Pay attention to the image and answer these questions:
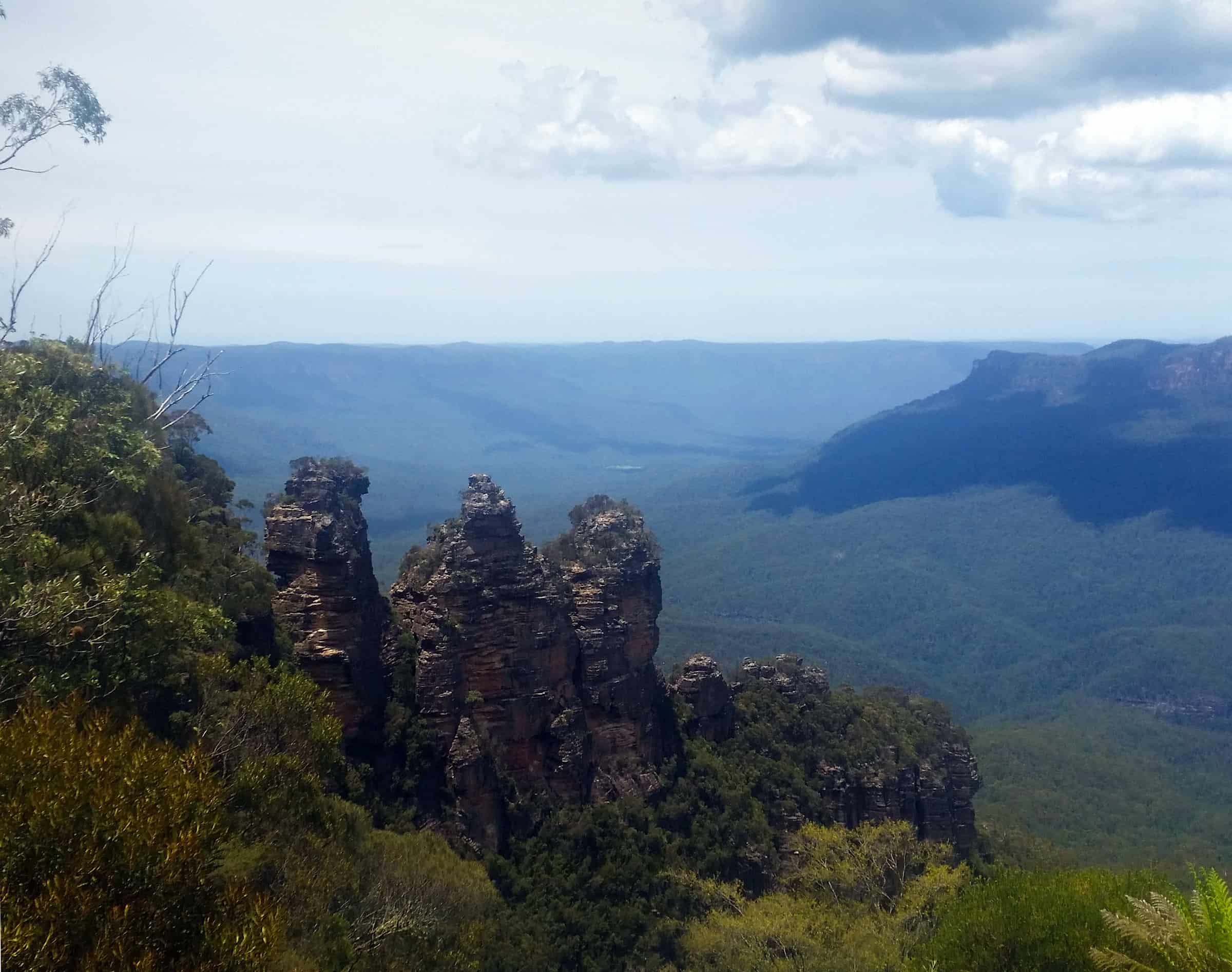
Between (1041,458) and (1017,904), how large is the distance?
14920cm

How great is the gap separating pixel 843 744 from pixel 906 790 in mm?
2603

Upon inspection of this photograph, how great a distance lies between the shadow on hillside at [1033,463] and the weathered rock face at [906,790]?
110 m

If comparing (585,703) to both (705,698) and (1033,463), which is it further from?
(1033,463)

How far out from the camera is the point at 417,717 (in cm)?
2644

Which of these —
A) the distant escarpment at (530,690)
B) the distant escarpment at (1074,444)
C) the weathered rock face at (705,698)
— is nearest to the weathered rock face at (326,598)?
the distant escarpment at (530,690)

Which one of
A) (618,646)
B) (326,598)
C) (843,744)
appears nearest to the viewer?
(326,598)

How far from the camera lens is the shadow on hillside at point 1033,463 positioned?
132 metres

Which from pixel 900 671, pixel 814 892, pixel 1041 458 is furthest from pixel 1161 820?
pixel 1041 458

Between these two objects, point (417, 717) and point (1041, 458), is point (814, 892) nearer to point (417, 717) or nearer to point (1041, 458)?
point (417, 717)

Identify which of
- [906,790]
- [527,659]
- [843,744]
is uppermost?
[527,659]

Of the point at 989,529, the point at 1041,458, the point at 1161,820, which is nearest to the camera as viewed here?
the point at 1161,820

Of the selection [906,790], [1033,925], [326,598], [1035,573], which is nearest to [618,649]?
[326,598]

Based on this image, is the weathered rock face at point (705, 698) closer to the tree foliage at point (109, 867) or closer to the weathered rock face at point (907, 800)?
the weathered rock face at point (907, 800)

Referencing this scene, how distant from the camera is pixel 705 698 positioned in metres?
33.2
